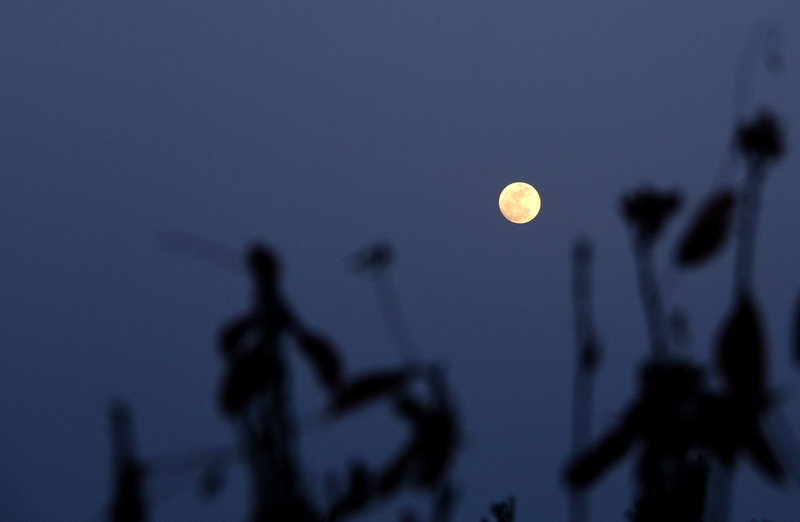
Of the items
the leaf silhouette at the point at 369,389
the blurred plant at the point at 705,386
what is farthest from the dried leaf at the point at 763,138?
the leaf silhouette at the point at 369,389

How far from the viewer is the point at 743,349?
5.55ft

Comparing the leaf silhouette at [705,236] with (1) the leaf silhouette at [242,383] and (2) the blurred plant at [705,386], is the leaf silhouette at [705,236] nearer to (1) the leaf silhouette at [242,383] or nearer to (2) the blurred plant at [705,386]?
(2) the blurred plant at [705,386]

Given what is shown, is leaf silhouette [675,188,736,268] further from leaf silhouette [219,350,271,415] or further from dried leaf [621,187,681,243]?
leaf silhouette [219,350,271,415]

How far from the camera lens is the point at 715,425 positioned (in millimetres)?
1888

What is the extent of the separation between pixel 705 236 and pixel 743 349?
241 millimetres

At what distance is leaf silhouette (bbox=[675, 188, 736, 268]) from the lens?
1.79 metres

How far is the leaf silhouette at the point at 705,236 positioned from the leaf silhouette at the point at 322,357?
0.82m

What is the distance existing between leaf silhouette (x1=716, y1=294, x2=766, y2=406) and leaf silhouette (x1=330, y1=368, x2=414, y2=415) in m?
0.64

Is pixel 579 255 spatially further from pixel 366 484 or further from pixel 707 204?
pixel 366 484

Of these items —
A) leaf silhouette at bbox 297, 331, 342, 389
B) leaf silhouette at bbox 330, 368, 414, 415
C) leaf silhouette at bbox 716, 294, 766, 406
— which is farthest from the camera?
leaf silhouette at bbox 297, 331, 342, 389

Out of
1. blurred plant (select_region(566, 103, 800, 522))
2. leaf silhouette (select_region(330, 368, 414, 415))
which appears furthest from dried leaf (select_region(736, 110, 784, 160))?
leaf silhouette (select_region(330, 368, 414, 415))

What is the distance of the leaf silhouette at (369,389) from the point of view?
1935 millimetres

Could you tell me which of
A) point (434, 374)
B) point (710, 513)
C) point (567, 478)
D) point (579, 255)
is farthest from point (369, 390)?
point (710, 513)

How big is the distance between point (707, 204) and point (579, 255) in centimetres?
46
